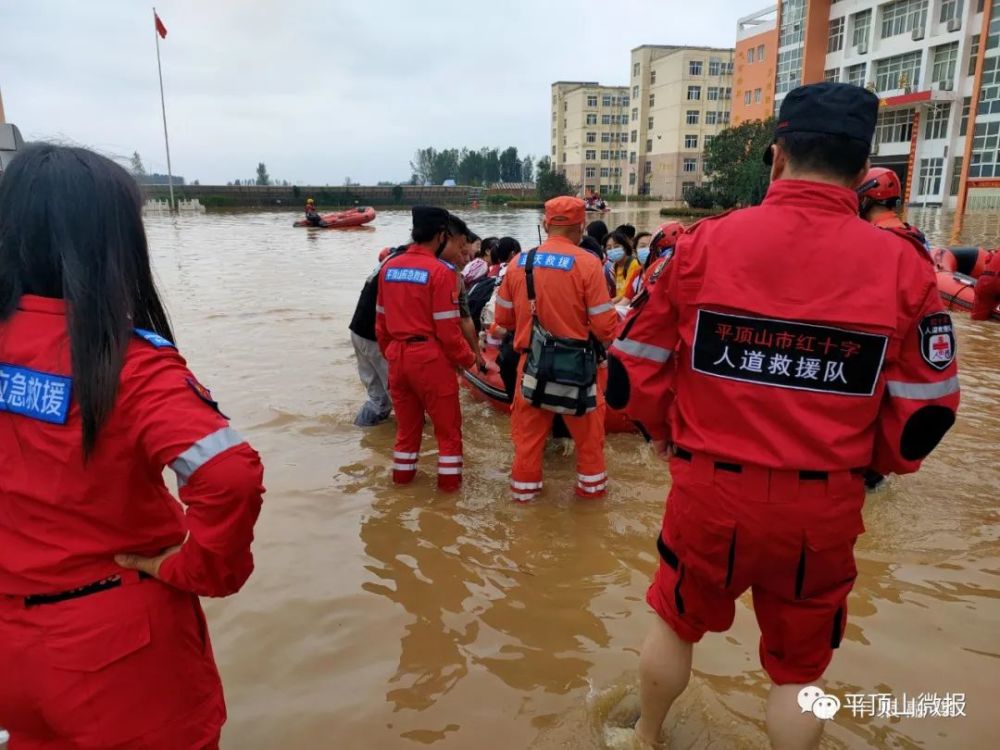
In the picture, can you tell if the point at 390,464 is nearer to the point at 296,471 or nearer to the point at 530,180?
the point at 296,471

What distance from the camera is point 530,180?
317 ft

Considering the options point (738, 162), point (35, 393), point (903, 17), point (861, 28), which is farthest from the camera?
point (861, 28)

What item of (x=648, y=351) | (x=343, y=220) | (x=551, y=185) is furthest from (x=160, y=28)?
(x=648, y=351)

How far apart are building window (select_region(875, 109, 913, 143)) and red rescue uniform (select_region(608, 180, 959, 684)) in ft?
137

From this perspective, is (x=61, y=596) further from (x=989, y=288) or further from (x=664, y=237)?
(x=664, y=237)

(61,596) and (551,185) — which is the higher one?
(551,185)

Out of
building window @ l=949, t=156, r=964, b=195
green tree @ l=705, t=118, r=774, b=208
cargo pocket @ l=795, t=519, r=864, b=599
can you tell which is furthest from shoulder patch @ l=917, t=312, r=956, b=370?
building window @ l=949, t=156, r=964, b=195

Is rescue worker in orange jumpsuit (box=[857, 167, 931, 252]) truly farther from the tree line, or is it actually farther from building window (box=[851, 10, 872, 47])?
the tree line

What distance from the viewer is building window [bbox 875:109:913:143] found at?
37.6 m

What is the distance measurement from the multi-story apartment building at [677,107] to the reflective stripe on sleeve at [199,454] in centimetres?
6484

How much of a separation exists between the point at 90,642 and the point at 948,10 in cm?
4412

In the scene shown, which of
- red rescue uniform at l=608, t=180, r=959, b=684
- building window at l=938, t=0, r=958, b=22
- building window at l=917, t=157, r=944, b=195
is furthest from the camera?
building window at l=917, t=157, r=944, b=195

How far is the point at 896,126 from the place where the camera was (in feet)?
127

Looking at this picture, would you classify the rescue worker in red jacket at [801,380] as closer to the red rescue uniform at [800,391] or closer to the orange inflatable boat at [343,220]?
the red rescue uniform at [800,391]
